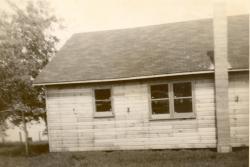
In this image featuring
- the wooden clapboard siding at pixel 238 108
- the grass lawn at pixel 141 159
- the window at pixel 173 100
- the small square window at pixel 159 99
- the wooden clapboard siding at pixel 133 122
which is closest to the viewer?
the grass lawn at pixel 141 159

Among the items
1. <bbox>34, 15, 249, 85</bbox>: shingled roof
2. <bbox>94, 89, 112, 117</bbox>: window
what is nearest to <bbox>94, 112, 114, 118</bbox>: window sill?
<bbox>94, 89, 112, 117</bbox>: window

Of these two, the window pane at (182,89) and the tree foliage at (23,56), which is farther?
the tree foliage at (23,56)

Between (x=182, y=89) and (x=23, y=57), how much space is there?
8754 mm

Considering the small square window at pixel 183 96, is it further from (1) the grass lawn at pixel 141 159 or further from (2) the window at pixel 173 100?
(1) the grass lawn at pixel 141 159

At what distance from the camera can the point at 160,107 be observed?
13.5 metres

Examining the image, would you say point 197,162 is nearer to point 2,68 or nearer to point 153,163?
point 153,163

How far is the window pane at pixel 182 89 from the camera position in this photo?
43.5 feet

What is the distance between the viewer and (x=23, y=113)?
17375mm

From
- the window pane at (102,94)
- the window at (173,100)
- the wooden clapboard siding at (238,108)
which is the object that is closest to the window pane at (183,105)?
the window at (173,100)

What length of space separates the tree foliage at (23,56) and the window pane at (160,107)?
277 inches

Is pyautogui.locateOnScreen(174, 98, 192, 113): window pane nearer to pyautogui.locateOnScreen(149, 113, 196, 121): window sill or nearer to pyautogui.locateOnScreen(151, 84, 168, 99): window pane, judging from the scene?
pyautogui.locateOnScreen(149, 113, 196, 121): window sill

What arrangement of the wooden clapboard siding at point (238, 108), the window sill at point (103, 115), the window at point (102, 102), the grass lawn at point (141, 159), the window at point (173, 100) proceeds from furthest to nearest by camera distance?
the window at point (102, 102) < the window sill at point (103, 115) < the window at point (173, 100) < the wooden clapboard siding at point (238, 108) < the grass lawn at point (141, 159)

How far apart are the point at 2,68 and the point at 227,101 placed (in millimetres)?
10663

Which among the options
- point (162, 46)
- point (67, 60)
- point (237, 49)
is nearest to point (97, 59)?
point (67, 60)
